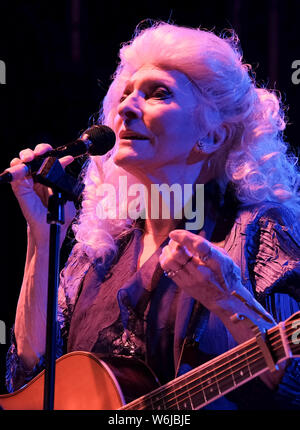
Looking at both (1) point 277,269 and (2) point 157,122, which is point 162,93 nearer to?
(2) point 157,122

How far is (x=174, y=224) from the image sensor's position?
2055 mm

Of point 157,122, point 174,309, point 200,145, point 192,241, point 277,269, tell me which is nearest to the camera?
point 192,241

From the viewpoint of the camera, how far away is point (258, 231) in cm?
183

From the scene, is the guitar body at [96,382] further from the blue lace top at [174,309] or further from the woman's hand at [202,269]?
the woman's hand at [202,269]

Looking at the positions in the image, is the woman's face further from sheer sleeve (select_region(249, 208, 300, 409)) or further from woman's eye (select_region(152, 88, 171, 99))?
sheer sleeve (select_region(249, 208, 300, 409))

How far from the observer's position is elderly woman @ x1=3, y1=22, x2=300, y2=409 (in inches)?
68.0

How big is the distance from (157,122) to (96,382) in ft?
2.80

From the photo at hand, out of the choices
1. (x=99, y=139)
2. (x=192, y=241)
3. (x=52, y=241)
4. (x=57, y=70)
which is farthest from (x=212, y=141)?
(x=57, y=70)

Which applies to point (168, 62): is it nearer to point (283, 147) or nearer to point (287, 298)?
point (283, 147)

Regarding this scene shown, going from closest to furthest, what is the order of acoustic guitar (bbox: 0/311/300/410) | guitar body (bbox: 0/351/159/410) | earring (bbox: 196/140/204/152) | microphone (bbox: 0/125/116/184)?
acoustic guitar (bbox: 0/311/300/410) → microphone (bbox: 0/125/116/184) → guitar body (bbox: 0/351/159/410) → earring (bbox: 196/140/204/152)

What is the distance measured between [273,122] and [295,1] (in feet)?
3.64

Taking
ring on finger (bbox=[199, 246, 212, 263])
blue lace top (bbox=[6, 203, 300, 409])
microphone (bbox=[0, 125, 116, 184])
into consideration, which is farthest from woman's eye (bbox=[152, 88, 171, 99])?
ring on finger (bbox=[199, 246, 212, 263])
